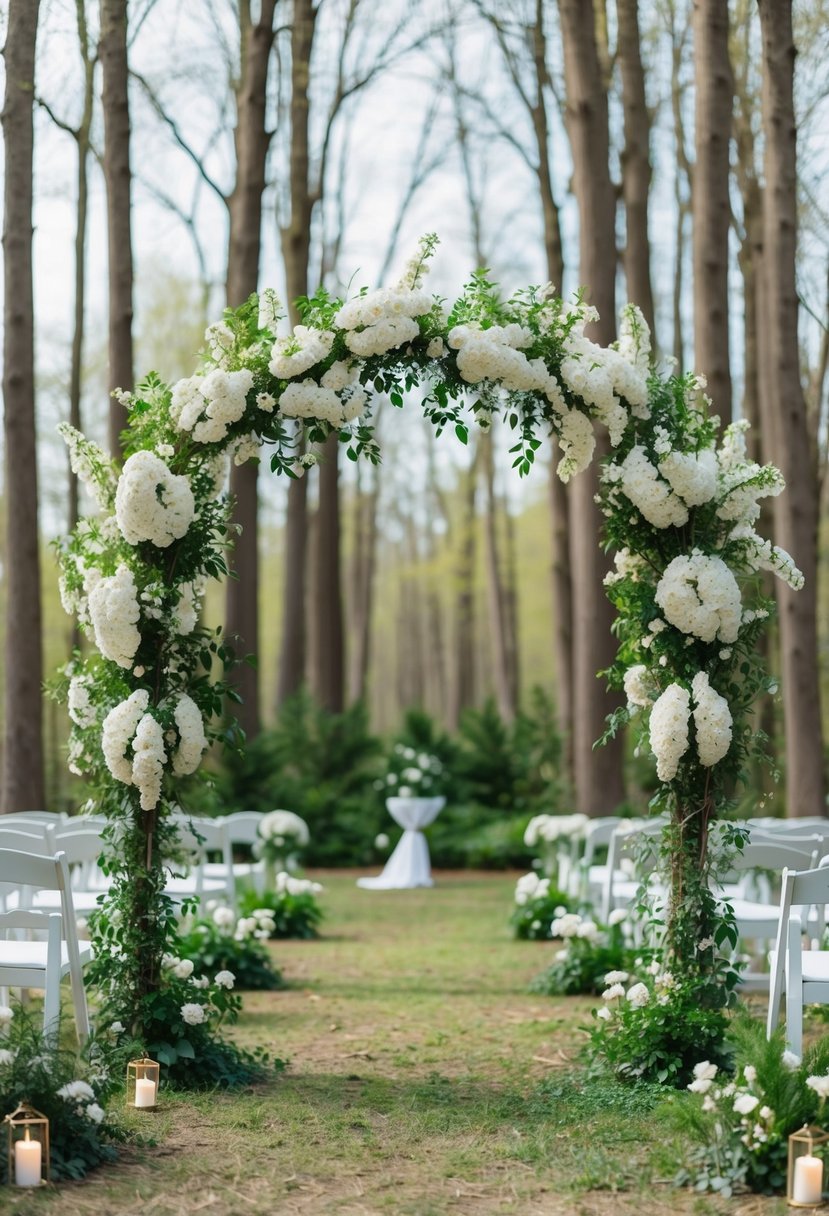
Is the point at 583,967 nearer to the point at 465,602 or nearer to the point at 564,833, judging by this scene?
the point at 564,833

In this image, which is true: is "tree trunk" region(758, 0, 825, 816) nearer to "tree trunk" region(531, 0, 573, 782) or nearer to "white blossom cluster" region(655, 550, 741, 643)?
"white blossom cluster" region(655, 550, 741, 643)

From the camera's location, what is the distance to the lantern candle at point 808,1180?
445cm

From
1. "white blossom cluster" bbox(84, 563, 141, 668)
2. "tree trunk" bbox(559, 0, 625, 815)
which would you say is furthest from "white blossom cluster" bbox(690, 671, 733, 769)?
"tree trunk" bbox(559, 0, 625, 815)

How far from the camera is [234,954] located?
884cm

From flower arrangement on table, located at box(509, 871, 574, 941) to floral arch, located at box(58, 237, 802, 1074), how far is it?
4.26m

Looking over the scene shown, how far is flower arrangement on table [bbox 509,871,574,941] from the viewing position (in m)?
10.7

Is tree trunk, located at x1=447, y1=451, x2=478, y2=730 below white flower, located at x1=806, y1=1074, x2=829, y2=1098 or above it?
above

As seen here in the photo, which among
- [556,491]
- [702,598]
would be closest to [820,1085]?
[702,598]

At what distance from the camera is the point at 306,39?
17.4 m

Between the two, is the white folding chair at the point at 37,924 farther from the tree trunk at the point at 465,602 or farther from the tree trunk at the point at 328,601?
the tree trunk at the point at 465,602

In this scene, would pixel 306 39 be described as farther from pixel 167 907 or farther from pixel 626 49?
pixel 167 907

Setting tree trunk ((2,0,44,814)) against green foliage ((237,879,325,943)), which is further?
green foliage ((237,879,325,943))

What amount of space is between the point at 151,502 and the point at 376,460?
3.56 ft

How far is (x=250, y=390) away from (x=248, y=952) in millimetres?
4052
